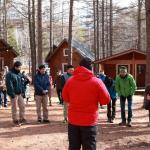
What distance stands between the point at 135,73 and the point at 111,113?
29245mm

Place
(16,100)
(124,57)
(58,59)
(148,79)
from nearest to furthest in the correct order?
1. (16,100)
2. (148,79)
3. (124,57)
4. (58,59)

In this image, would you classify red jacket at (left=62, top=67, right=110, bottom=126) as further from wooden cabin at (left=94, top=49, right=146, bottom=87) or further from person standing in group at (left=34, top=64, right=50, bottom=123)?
wooden cabin at (left=94, top=49, right=146, bottom=87)

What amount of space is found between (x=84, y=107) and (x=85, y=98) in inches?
5.5

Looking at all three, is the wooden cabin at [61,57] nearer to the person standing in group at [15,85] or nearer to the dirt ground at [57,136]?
the dirt ground at [57,136]

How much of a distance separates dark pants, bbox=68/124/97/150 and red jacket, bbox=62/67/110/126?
77 mm

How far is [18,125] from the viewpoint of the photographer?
14.2 metres

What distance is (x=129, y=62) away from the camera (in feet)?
143

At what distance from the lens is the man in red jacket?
7453 mm

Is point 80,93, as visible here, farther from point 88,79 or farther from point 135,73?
point 135,73

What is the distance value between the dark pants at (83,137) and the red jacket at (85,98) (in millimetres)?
77

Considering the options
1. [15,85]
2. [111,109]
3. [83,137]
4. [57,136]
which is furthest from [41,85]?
[83,137]

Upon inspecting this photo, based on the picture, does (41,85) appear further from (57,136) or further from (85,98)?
(85,98)

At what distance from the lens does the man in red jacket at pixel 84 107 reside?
7.45 m

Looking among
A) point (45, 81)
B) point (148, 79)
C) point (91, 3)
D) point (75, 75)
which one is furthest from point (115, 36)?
point (75, 75)
